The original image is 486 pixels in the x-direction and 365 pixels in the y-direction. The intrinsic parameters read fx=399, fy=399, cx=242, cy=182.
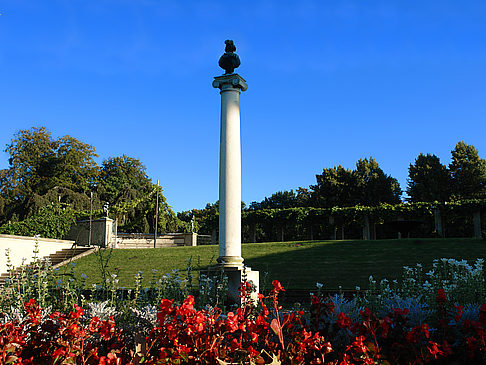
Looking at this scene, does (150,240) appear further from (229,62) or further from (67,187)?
(229,62)

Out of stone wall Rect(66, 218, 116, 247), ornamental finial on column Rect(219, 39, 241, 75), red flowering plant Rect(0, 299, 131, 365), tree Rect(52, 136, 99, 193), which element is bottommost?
red flowering plant Rect(0, 299, 131, 365)

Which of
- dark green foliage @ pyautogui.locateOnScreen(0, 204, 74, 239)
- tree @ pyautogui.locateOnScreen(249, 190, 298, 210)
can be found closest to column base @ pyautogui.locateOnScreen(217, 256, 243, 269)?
dark green foliage @ pyautogui.locateOnScreen(0, 204, 74, 239)

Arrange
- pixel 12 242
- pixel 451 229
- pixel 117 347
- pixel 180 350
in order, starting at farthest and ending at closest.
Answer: pixel 451 229, pixel 12 242, pixel 117 347, pixel 180 350

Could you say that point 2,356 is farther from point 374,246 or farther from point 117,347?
point 374,246

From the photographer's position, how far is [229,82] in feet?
26.7

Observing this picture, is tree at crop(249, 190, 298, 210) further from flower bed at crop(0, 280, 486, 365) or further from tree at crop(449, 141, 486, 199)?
flower bed at crop(0, 280, 486, 365)

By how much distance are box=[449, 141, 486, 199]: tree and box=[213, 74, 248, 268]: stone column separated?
33240 millimetres

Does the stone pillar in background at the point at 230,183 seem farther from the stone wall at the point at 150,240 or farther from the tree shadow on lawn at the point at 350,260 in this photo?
the stone wall at the point at 150,240

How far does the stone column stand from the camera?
7.61 meters

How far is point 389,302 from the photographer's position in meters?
3.96

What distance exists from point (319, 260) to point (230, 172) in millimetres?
8021

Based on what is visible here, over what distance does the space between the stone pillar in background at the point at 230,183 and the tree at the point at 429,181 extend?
108 feet

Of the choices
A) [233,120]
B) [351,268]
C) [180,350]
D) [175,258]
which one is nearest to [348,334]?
[180,350]

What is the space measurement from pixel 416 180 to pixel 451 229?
6835 millimetres
